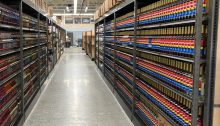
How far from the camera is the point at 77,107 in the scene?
5281 millimetres

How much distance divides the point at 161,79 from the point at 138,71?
3.60 ft

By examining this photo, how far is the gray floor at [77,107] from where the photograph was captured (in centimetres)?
444

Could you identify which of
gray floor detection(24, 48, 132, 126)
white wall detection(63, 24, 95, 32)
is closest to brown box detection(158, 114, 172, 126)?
gray floor detection(24, 48, 132, 126)

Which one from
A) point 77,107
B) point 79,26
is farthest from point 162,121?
point 79,26

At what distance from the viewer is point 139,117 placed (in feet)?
13.7

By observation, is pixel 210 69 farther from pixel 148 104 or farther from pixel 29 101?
pixel 29 101

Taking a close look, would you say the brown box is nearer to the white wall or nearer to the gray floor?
the gray floor

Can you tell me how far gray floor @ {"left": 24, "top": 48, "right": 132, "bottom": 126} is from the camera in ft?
14.6

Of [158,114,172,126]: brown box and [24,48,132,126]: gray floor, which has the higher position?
[158,114,172,126]: brown box

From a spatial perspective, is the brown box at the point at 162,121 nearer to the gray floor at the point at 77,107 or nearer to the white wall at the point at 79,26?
the gray floor at the point at 77,107

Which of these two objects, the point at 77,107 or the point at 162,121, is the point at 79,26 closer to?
the point at 77,107

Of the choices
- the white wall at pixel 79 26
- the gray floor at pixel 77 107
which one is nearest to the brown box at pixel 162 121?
the gray floor at pixel 77 107

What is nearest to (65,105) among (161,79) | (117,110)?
(117,110)

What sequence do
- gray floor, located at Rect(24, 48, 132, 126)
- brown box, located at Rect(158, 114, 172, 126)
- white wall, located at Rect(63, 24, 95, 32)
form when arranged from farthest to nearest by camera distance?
1. white wall, located at Rect(63, 24, 95, 32)
2. gray floor, located at Rect(24, 48, 132, 126)
3. brown box, located at Rect(158, 114, 172, 126)
